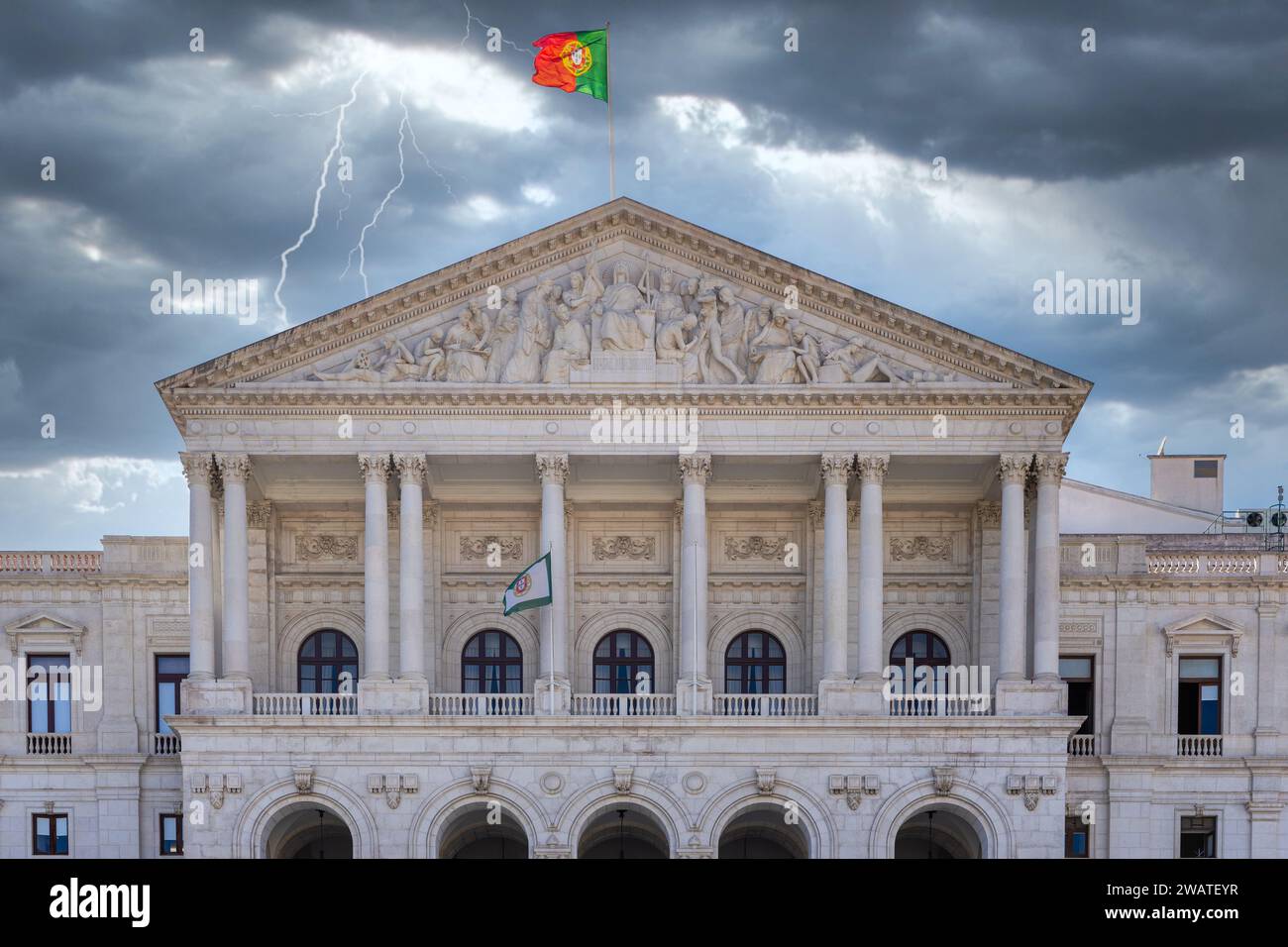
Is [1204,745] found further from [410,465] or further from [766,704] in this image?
[410,465]

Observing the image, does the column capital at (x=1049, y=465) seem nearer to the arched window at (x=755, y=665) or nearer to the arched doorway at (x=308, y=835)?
the arched window at (x=755, y=665)

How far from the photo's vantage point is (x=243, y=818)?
48.9 metres

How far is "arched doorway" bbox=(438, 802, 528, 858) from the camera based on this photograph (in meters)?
49.9

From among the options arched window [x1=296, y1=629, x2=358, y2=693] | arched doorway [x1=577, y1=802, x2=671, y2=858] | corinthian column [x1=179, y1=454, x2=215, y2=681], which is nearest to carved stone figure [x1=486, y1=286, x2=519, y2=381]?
corinthian column [x1=179, y1=454, x2=215, y2=681]

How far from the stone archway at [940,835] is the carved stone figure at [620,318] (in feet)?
47.9

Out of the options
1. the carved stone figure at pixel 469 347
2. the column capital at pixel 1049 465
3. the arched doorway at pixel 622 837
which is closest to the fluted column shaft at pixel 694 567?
the arched doorway at pixel 622 837

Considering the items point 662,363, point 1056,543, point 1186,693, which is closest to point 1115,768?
point 1186,693

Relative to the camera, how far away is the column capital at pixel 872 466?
166 ft

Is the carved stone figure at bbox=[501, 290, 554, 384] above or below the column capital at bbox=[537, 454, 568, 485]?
above

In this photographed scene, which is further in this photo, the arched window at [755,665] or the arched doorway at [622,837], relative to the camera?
the arched window at [755,665]

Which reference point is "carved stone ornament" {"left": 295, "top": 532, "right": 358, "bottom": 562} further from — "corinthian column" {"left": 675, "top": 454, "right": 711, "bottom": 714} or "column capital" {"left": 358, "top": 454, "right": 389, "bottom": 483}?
"corinthian column" {"left": 675, "top": 454, "right": 711, "bottom": 714}

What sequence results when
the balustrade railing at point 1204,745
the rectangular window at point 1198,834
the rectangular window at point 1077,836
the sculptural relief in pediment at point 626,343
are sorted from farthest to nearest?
the balustrade railing at point 1204,745, the rectangular window at point 1198,834, the rectangular window at point 1077,836, the sculptural relief in pediment at point 626,343

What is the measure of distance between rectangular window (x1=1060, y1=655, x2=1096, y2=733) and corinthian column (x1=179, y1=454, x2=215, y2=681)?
960 inches

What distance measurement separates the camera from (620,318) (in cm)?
5059
